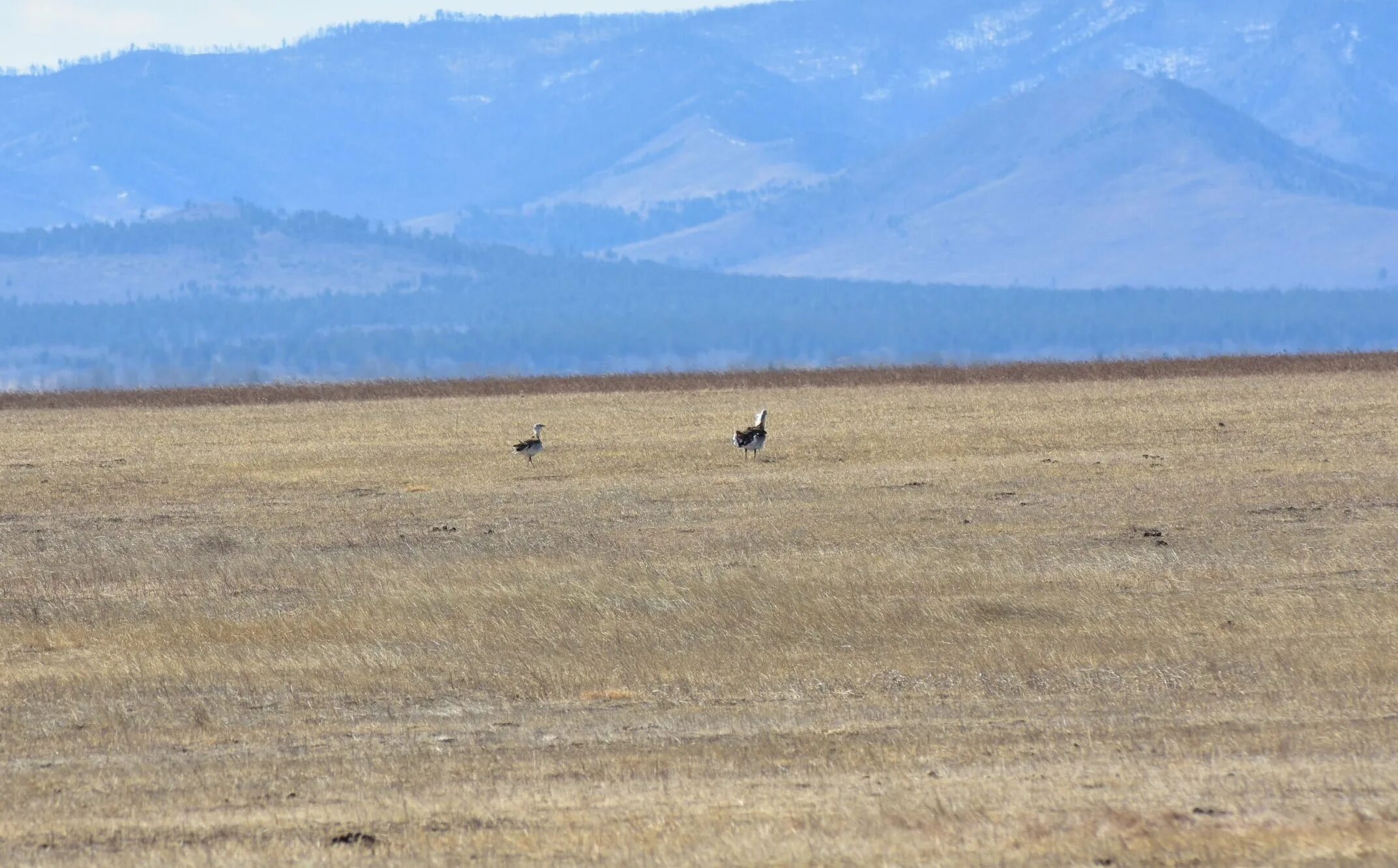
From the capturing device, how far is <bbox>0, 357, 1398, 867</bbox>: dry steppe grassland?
31.2 feet

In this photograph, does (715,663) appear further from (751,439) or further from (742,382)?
(742,382)

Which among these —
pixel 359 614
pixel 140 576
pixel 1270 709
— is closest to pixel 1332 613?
pixel 1270 709

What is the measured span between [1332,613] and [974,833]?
25.4 feet

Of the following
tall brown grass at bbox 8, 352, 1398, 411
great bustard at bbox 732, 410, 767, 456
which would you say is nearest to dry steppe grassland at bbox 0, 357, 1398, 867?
great bustard at bbox 732, 410, 767, 456

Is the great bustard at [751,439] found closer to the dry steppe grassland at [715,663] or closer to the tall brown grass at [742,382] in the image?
the dry steppe grassland at [715,663]

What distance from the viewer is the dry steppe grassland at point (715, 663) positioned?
951 centimetres

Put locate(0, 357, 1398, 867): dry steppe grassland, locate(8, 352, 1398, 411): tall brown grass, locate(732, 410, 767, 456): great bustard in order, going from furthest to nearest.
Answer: locate(8, 352, 1398, 411): tall brown grass < locate(732, 410, 767, 456): great bustard < locate(0, 357, 1398, 867): dry steppe grassland

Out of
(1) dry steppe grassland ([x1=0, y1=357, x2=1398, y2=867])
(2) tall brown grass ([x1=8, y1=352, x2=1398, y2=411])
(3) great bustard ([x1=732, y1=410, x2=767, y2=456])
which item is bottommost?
(1) dry steppe grassland ([x1=0, y1=357, x2=1398, y2=867])

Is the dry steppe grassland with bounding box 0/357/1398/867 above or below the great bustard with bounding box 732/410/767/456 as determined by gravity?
below

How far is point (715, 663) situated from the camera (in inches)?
580

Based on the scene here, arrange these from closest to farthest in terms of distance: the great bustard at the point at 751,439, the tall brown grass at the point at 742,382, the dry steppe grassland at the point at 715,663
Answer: the dry steppe grassland at the point at 715,663 < the great bustard at the point at 751,439 < the tall brown grass at the point at 742,382

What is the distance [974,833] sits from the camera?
9078 mm

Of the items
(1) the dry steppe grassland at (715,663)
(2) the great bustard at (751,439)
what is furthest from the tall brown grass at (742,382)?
(1) the dry steppe grassland at (715,663)

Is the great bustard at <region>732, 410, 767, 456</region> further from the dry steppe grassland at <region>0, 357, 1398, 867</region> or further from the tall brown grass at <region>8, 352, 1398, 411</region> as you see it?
the tall brown grass at <region>8, 352, 1398, 411</region>
